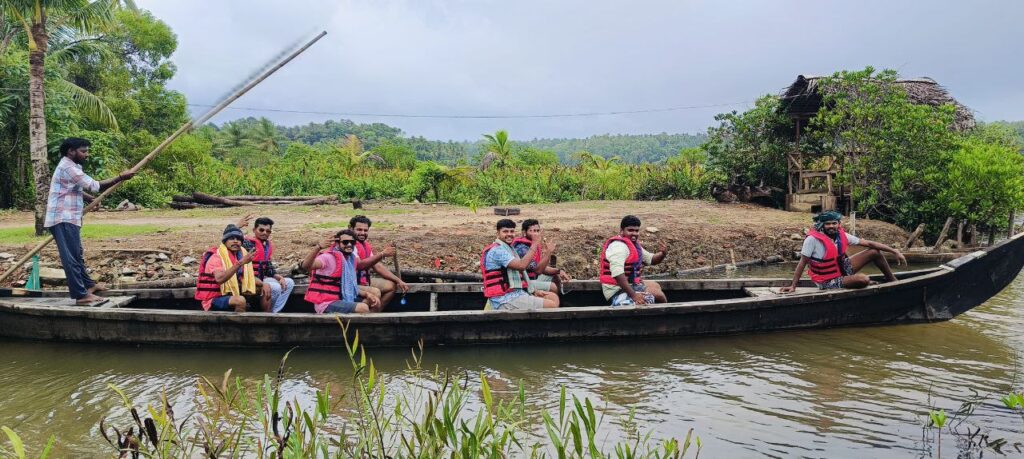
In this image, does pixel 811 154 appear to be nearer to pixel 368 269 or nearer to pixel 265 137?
pixel 368 269

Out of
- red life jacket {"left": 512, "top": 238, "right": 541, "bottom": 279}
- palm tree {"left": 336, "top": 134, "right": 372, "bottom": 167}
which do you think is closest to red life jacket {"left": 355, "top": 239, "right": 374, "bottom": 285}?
red life jacket {"left": 512, "top": 238, "right": 541, "bottom": 279}

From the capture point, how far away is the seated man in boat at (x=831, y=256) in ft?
23.4

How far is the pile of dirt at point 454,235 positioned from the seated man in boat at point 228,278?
88.3 inches

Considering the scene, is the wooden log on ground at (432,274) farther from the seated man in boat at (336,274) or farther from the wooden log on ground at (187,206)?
the wooden log on ground at (187,206)

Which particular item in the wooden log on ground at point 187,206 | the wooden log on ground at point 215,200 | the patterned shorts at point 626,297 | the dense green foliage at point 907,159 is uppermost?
the dense green foliage at point 907,159

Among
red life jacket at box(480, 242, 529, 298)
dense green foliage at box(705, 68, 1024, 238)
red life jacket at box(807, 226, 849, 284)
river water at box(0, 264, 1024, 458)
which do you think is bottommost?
river water at box(0, 264, 1024, 458)

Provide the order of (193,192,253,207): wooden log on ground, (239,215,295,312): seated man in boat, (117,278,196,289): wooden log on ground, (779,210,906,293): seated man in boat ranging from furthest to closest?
(193,192,253,207): wooden log on ground < (117,278,196,289): wooden log on ground < (779,210,906,293): seated man in boat < (239,215,295,312): seated man in boat

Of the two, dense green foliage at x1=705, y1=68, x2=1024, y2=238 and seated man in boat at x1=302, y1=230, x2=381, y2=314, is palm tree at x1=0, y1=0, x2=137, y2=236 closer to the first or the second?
seated man in boat at x1=302, y1=230, x2=381, y2=314

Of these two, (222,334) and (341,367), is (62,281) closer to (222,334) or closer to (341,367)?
(222,334)

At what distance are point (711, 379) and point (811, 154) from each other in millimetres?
13074

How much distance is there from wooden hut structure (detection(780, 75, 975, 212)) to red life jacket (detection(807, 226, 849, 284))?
9255 mm

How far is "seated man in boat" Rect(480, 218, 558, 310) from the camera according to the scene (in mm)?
6578

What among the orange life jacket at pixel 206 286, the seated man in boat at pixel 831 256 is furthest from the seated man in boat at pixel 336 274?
the seated man in boat at pixel 831 256

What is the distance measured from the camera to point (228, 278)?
6.38 m
